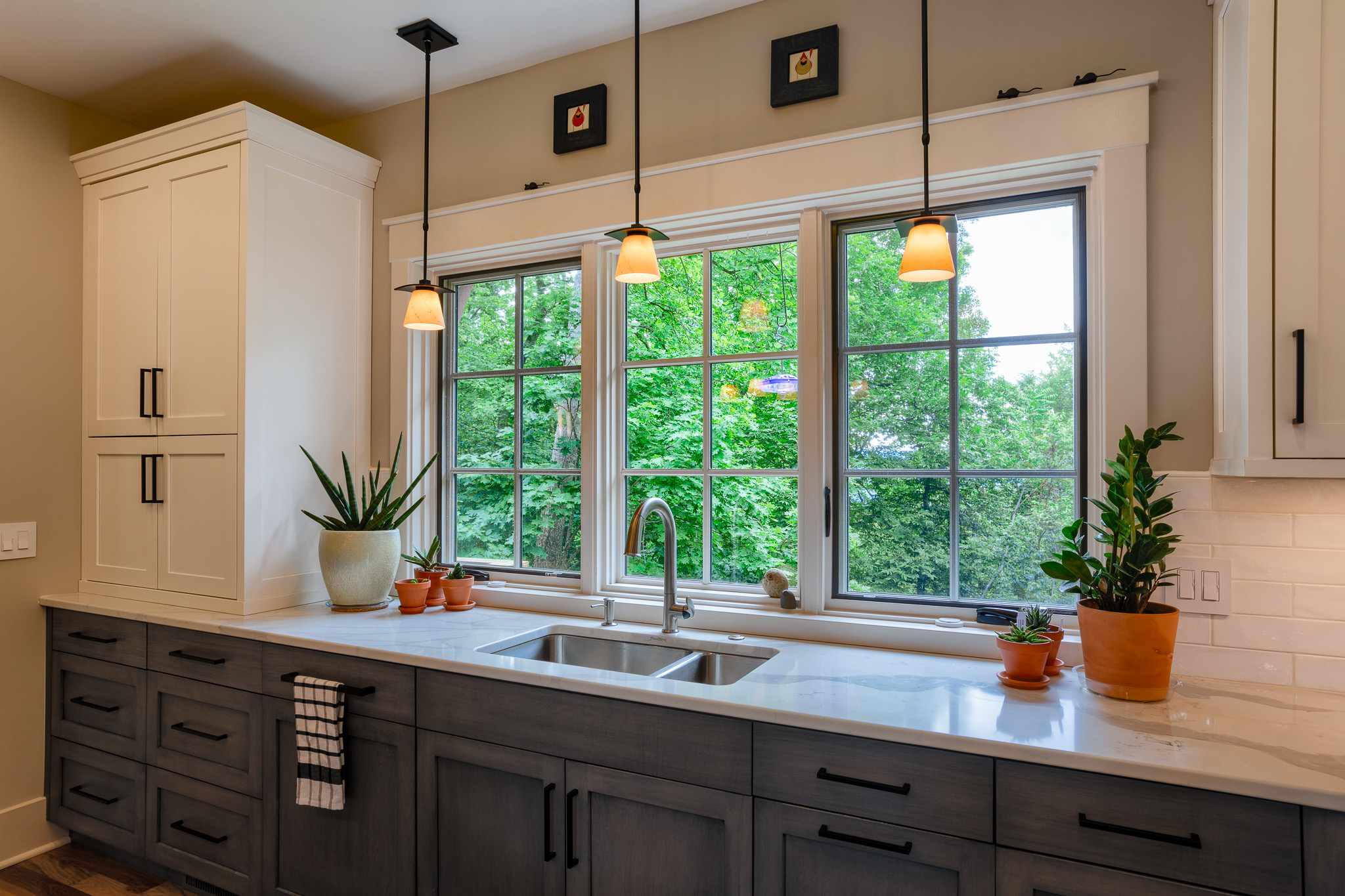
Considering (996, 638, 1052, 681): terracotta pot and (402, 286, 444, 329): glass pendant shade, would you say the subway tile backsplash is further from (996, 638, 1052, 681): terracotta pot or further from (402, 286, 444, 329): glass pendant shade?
(402, 286, 444, 329): glass pendant shade

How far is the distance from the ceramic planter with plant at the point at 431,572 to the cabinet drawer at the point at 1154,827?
1927mm

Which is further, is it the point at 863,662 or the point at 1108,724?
the point at 863,662

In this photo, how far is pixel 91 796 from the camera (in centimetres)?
263

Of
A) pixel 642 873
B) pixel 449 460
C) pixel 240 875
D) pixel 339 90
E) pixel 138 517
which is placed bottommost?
pixel 240 875

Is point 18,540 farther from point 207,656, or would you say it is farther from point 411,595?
point 411,595

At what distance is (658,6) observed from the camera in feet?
7.57

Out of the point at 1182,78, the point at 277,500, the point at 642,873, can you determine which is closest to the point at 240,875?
the point at 277,500

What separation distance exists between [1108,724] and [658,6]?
2.27 m

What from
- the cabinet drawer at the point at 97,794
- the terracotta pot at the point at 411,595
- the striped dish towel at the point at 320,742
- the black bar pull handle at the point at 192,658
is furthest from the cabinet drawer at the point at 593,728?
the cabinet drawer at the point at 97,794

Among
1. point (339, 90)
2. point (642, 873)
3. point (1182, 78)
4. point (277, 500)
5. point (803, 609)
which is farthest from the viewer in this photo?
point (339, 90)

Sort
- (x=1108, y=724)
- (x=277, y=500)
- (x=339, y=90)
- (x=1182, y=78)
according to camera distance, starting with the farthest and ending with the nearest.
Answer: (x=339, y=90), (x=277, y=500), (x=1182, y=78), (x=1108, y=724)

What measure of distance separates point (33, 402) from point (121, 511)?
1.66 feet

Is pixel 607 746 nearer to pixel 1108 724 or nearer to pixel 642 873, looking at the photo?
pixel 642 873

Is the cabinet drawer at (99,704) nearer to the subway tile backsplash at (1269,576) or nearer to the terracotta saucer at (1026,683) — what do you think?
the terracotta saucer at (1026,683)
